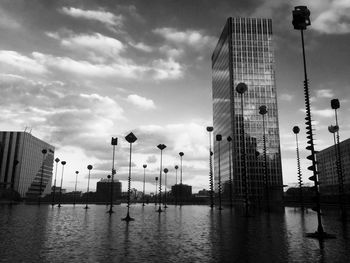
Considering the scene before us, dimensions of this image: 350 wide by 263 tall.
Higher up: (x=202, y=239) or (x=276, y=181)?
(x=276, y=181)

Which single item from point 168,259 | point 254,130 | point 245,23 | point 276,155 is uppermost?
point 245,23

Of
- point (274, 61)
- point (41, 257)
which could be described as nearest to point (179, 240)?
point (41, 257)

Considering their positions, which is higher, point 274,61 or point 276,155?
point 274,61

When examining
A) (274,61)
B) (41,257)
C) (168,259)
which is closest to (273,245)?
(168,259)

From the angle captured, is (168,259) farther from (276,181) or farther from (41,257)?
(276,181)

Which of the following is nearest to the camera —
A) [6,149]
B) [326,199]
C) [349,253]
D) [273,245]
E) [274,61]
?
[349,253]

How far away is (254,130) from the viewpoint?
149500 millimetres

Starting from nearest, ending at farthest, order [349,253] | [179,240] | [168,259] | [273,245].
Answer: [168,259]
[349,253]
[273,245]
[179,240]

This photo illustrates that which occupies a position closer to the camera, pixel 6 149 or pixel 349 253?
pixel 349 253

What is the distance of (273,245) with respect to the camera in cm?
1636

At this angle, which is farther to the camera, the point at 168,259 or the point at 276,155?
the point at 276,155

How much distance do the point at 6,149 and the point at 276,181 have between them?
6001 inches

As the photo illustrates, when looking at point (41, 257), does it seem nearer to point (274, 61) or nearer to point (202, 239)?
point (202, 239)

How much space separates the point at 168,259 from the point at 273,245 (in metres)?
6.29
